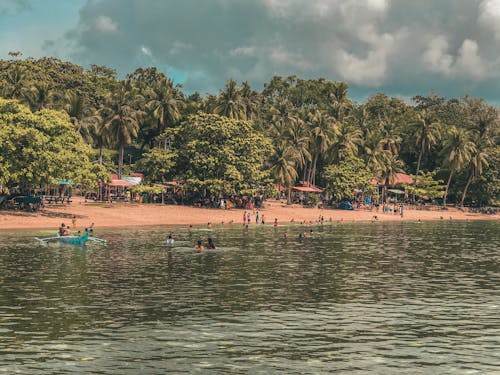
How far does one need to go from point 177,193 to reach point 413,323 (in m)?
78.3

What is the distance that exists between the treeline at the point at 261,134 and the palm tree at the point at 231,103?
0.20 m

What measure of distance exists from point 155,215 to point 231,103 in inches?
1564

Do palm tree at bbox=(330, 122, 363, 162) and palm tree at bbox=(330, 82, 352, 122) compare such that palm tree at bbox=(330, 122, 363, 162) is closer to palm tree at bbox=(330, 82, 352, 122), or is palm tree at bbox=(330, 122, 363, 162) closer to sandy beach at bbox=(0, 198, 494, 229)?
sandy beach at bbox=(0, 198, 494, 229)

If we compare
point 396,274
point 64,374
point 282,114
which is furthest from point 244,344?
point 282,114

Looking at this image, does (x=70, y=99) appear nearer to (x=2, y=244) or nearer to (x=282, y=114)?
(x=282, y=114)

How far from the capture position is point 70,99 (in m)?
116

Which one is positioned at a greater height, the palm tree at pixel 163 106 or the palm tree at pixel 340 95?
the palm tree at pixel 340 95

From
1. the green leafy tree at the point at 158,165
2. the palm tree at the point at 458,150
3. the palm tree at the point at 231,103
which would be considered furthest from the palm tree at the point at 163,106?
the palm tree at the point at 458,150

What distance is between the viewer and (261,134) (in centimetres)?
10356

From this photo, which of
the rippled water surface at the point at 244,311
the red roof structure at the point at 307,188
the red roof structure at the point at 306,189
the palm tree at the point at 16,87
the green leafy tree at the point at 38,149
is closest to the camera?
the rippled water surface at the point at 244,311

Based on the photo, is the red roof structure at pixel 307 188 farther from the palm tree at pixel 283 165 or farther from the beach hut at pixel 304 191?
the palm tree at pixel 283 165

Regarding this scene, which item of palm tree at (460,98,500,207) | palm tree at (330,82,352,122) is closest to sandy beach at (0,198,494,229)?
palm tree at (460,98,500,207)

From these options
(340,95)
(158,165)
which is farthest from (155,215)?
(340,95)

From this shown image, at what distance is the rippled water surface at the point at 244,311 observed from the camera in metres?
19.7
